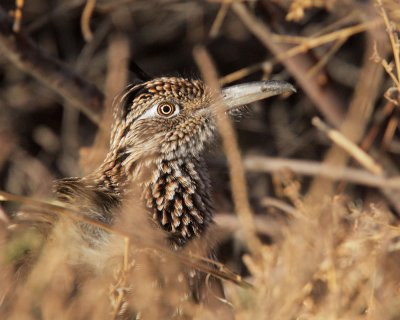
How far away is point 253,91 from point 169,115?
0.58 meters

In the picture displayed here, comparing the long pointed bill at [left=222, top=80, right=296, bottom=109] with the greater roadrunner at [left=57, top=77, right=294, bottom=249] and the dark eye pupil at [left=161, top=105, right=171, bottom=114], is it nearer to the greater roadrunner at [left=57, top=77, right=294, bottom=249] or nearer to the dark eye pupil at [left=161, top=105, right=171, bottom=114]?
the greater roadrunner at [left=57, top=77, right=294, bottom=249]

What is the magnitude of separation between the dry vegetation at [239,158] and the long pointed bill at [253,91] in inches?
8.9

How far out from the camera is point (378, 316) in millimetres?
4086

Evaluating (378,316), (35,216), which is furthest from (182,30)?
(378,316)

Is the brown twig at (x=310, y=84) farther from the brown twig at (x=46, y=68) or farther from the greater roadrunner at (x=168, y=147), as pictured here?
the brown twig at (x=46, y=68)

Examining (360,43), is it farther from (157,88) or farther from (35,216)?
(35,216)

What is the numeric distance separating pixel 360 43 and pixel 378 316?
5672 mm

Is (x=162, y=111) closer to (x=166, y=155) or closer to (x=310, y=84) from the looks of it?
(x=166, y=155)

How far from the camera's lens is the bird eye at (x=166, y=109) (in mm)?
5629

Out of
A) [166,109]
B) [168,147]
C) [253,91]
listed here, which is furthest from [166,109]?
[253,91]

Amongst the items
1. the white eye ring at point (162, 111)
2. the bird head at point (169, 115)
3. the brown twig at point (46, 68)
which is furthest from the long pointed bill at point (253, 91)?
the brown twig at point (46, 68)

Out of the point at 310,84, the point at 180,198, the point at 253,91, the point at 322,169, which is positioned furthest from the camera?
A: the point at 310,84

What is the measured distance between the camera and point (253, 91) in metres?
5.46

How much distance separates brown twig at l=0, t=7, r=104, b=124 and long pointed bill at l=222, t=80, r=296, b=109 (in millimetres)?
1393
